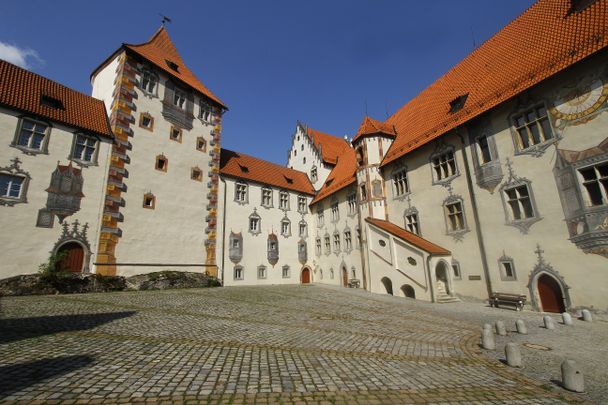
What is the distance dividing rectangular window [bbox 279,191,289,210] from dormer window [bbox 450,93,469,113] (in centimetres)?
1627

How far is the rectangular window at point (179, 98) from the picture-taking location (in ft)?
74.2

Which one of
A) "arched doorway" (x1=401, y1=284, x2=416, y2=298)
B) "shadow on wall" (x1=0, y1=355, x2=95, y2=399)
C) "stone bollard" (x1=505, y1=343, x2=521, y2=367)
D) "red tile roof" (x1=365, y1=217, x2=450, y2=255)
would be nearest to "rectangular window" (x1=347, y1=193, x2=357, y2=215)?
"red tile roof" (x1=365, y1=217, x2=450, y2=255)

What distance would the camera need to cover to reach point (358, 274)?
72.5ft

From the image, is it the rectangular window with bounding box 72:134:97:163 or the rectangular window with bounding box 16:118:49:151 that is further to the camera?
the rectangular window with bounding box 72:134:97:163

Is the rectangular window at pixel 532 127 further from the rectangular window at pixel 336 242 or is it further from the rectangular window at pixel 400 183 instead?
the rectangular window at pixel 336 242

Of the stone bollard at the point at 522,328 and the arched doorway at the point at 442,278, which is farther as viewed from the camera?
the arched doorway at the point at 442,278

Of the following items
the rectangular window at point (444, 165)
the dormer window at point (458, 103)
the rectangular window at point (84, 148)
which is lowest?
the rectangular window at point (444, 165)

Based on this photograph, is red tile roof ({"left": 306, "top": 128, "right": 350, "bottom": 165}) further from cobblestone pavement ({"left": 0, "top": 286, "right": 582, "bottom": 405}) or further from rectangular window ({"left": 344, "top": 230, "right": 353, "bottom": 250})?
cobblestone pavement ({"left": 0, "top": 286, "right": 582, "bottom": 405})

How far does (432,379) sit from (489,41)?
2104 cm

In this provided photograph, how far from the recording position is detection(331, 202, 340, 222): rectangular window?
25.6 m

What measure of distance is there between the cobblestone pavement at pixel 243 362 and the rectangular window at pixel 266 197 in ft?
58.2

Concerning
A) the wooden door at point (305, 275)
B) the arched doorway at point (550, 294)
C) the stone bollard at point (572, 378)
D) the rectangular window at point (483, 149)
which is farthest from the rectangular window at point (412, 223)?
the stone bollard at point (572, 378)

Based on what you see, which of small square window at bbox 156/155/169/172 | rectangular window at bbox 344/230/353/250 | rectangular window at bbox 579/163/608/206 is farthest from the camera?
rectangular window at bbox 344/230/353/250

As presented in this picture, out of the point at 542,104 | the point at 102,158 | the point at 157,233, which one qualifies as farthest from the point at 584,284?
the point at 102,158
